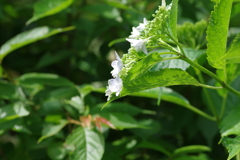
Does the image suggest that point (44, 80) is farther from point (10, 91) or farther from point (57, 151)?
point (57, 151)

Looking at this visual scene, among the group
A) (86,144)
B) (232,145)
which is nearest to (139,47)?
(232,145)

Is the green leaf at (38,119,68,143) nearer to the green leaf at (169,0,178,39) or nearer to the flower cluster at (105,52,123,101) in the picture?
the flower cluster at (105,52,123,101)

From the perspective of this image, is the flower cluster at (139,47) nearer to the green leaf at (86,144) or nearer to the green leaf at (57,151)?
the green leaf at (86,144)

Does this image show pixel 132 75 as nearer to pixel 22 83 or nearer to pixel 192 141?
pixel 22 83

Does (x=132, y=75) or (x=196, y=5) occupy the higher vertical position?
(x=196, y=5)


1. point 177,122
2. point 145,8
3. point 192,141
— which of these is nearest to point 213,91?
point 177,122
